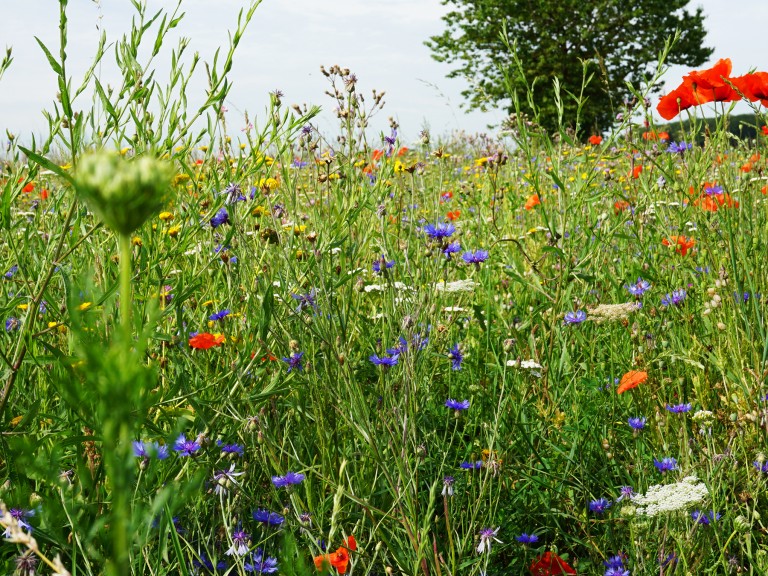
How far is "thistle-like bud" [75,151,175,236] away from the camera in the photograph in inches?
17.2

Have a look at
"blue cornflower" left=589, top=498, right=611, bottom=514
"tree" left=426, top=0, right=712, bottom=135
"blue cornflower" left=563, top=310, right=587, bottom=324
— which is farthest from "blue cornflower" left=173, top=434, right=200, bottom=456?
"tree" left=426, top=0, right=712, bottom=135

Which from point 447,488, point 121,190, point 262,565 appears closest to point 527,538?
point 447,488

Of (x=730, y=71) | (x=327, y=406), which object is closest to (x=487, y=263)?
(x=730, y=71)

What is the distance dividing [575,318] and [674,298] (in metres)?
0.40

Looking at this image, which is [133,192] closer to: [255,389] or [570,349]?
[255,389]

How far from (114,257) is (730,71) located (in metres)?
1.95

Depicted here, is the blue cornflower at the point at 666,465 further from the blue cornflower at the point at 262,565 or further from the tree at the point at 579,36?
the tree at the point at 579,36

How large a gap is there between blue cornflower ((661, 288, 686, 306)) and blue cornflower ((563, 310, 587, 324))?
0.32m

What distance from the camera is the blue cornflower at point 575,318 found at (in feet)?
7.46

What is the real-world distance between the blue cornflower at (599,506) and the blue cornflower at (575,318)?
25.9 inches

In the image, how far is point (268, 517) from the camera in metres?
1.56

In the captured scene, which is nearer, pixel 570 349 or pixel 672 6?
pixel 570 349

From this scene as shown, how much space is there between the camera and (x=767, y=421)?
5.42ft

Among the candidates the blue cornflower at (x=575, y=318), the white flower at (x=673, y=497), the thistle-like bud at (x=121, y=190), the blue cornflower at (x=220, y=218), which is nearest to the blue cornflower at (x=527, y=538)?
the white flower at (x=673, y=497)
